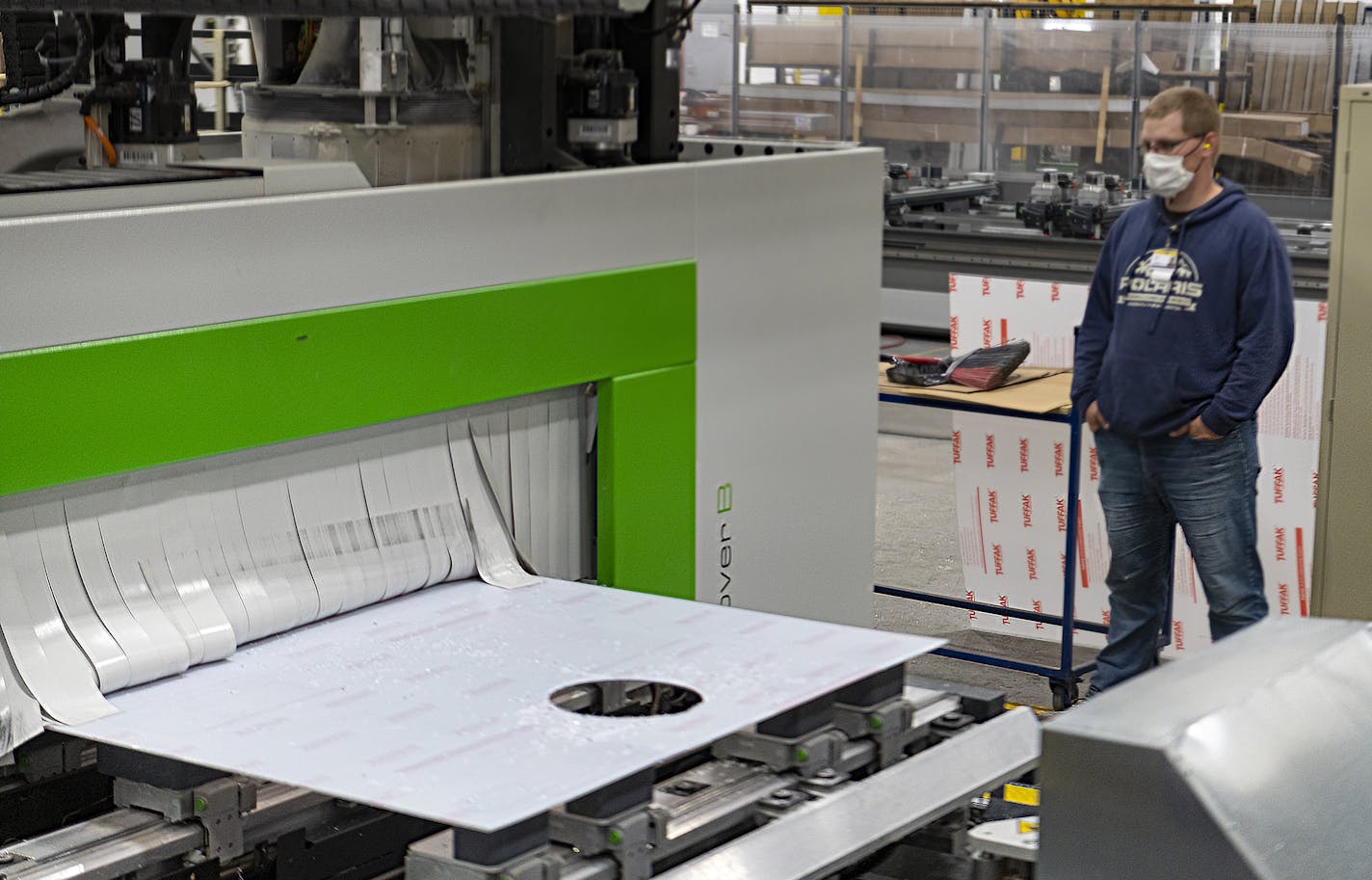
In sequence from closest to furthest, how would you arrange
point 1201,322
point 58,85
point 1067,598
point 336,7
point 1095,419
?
point 336,7
point 58,85
point 1201,322
point 1095,419
point 1067,598

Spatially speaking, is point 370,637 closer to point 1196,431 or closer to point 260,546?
point 260,546

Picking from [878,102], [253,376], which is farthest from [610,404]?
[878,102]

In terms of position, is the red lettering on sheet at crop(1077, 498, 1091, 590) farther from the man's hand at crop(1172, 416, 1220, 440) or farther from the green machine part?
the green machine part

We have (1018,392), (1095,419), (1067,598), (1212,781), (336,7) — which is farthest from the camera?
(1018,392)

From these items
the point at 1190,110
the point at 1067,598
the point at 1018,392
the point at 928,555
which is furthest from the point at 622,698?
the point at 928,555

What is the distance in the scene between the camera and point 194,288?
2.43 metres

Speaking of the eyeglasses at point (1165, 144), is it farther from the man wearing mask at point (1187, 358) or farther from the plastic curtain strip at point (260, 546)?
the plastic curtain strip at point (260, 546)

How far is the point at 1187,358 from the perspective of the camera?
12.8ft

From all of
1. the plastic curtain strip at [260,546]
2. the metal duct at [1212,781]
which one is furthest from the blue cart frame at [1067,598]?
the metal duct at [1212,781]

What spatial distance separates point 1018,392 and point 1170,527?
743 mm

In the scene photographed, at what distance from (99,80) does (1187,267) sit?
7.73 feet

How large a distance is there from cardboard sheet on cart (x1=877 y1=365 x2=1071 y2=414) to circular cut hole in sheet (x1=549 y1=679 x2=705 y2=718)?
198cm

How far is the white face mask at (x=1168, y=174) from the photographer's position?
3.94 m

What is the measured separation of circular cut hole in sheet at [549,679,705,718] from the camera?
2.51 metres
